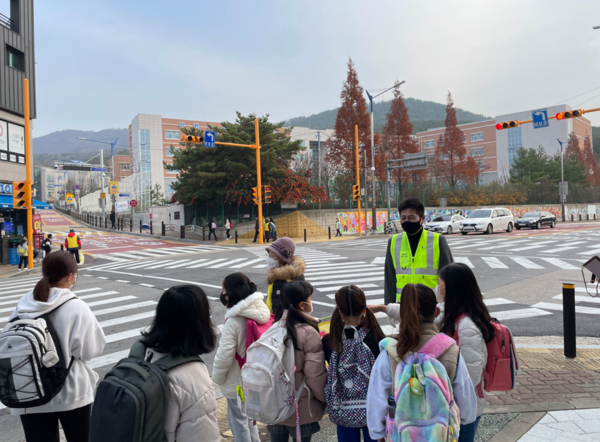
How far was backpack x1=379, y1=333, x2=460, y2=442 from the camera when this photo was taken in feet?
7.19

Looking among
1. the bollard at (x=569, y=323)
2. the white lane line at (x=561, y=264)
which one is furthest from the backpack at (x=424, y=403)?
the white lane line at (x=561, y=264)

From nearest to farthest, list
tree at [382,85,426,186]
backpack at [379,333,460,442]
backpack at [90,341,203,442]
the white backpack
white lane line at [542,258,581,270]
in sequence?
backpack at [90,341,203,442]
backpack at [379,333,460,442]
the white backpack
white lane line at [542,258,581,270]
tree at [382,85,426,186]

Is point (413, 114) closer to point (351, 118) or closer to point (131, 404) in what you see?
point (351, 118)

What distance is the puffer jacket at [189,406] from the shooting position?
2.19 metres

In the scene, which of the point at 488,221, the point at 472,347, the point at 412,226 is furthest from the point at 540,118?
the point at 472,347

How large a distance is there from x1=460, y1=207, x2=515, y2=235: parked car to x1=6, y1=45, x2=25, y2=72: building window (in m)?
28.4

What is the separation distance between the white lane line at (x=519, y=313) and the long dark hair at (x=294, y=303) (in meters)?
6.03

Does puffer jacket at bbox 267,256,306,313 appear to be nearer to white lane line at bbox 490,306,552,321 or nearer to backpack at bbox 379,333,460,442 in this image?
backpack at bbox 379,333,460,442

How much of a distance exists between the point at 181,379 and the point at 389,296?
2521mm

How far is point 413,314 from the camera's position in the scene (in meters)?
2.35

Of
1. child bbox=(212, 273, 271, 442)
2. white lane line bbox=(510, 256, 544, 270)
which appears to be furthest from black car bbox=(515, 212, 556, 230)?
child bbox=(212, 273, 271, 442)

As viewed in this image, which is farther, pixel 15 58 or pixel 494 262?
pixel 15 58

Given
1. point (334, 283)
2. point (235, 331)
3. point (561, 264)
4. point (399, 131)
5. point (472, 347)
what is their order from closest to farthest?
point (472, 347) → point (235, 331) → point (334, 283) → point (561, 264) → point (399, 131)

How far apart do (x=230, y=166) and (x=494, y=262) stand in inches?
858
